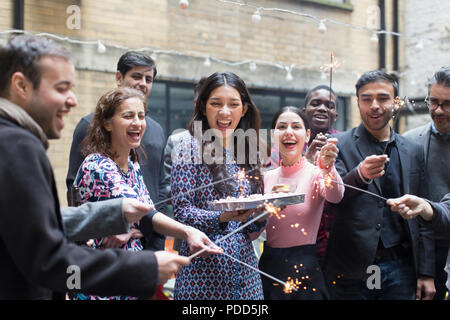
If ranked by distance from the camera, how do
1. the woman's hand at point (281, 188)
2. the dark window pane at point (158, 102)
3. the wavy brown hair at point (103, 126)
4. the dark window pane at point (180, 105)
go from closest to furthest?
the wavy brown hair at point (103, 126)
the woman's hand at point (281, 188)
the dark window pane at point (158, 102)
the dark window pane at point (180, 105)

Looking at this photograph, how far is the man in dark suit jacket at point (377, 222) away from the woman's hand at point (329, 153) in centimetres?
16

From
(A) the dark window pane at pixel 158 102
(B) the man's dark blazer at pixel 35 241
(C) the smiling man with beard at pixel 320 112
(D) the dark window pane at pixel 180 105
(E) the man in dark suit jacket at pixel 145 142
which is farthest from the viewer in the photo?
(D) the dark window pane at pixel 180 105

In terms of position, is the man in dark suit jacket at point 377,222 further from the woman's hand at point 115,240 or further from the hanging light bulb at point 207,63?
the hanging light bulb at point 207,63

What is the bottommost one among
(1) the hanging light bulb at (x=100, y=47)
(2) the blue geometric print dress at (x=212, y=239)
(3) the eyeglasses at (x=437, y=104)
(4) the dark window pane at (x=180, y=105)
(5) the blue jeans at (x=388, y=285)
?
(5) the blue jeans at (x=388, y=285)

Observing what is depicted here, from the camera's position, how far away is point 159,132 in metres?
3.39

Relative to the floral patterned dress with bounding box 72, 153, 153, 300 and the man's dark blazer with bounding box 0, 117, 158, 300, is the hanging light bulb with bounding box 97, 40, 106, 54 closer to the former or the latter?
the floral patterned dress with bounding box 72, 153, 153, 300

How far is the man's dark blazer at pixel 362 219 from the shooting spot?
2596 mm

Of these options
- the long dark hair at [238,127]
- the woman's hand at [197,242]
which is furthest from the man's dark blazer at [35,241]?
the long dark hair at [238,127]

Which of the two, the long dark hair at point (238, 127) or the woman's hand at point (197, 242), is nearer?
the woman's hand at point (197, 242)

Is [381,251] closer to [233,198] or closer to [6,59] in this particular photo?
[233,198]

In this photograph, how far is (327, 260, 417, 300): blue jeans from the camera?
8.45ft

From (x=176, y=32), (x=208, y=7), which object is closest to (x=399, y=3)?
(x=208, y=7)

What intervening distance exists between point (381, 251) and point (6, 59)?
7.02 ft
